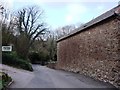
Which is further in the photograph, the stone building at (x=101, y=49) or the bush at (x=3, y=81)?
the stone building at (x=101, y=49)

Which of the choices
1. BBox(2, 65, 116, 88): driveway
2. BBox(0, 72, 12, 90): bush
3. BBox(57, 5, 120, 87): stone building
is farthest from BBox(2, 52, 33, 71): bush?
BBox(0, 72, 12, 90): bush

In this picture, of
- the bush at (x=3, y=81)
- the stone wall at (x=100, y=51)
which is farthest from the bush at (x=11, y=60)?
the bush at (x=3, y=81)

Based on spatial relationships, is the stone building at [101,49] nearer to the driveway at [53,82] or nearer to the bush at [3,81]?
the driveway at [53,82]

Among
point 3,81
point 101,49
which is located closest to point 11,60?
point 101,49

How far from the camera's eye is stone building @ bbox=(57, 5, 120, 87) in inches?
730

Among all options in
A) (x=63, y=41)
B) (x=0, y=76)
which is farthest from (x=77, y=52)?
(x=0, y=76)

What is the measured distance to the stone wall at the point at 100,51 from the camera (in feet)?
61.0

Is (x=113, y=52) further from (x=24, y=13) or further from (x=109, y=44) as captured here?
(x=24, y=13)

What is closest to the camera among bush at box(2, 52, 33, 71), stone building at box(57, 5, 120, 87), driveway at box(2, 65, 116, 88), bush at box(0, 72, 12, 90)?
bush at box(0, 72, 12, 90)

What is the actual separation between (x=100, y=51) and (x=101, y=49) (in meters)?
0.31

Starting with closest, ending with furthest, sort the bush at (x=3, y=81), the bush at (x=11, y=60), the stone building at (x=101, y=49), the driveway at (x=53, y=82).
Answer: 1. the bush at (x=3, y=81)
2. the driveway at (x=53, y=82)
3. the stone building at (x=101, y=49)
4. the bush at (x=11, y=60)

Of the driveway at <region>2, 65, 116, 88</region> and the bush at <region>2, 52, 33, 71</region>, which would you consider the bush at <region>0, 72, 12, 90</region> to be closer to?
the driveway at <region>2, 65, 116, 88</region>

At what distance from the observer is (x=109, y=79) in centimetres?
1902

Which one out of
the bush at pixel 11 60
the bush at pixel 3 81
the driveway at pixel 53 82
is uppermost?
the bush at pixel 11 60
